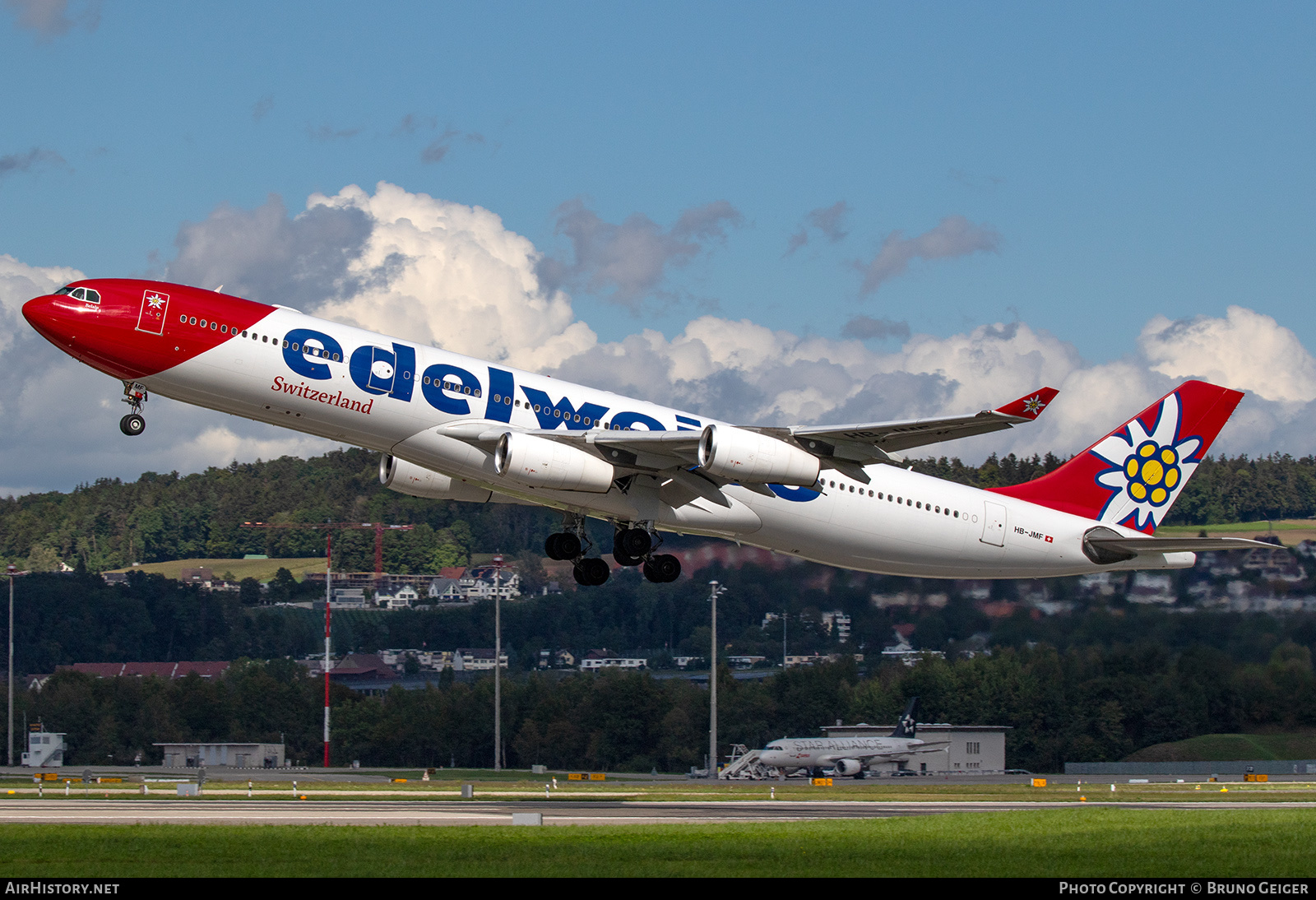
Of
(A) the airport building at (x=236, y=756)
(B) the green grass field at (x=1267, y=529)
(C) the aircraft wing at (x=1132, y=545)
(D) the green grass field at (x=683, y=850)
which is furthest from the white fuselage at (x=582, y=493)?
(A) the airport building at (x=236, y=756)

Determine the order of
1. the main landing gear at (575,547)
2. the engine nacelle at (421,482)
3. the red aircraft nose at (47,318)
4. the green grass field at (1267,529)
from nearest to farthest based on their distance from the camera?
1. the red aircraft nose at (47,318)
2. the engine nacelle at (421,482)
3. the main landing gear at (575,547)
4. the green grass field at (1267,529)

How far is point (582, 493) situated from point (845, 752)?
5022 centimetres

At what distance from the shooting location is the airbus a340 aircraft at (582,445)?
32.2 m

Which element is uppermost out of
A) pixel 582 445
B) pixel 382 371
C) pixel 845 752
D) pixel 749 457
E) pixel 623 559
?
pixel 382 371

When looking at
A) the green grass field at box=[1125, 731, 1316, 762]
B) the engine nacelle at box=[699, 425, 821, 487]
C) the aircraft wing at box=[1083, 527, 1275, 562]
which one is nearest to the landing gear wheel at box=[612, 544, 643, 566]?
the engine nacelle at box=[699, 425, 821, 487]

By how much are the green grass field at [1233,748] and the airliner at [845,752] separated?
11.9 m

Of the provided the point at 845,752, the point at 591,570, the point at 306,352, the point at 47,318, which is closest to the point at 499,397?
the point at 306,352

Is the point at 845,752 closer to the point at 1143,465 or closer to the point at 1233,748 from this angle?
the point at 1233,748

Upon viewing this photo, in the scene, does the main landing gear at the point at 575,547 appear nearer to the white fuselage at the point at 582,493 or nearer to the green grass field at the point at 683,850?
Result: the white fuselage at the point at 582,493

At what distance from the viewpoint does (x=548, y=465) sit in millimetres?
33594

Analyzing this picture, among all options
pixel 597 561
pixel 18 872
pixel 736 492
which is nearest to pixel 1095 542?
pixel 736 492

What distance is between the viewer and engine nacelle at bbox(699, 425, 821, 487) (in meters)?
33.7
